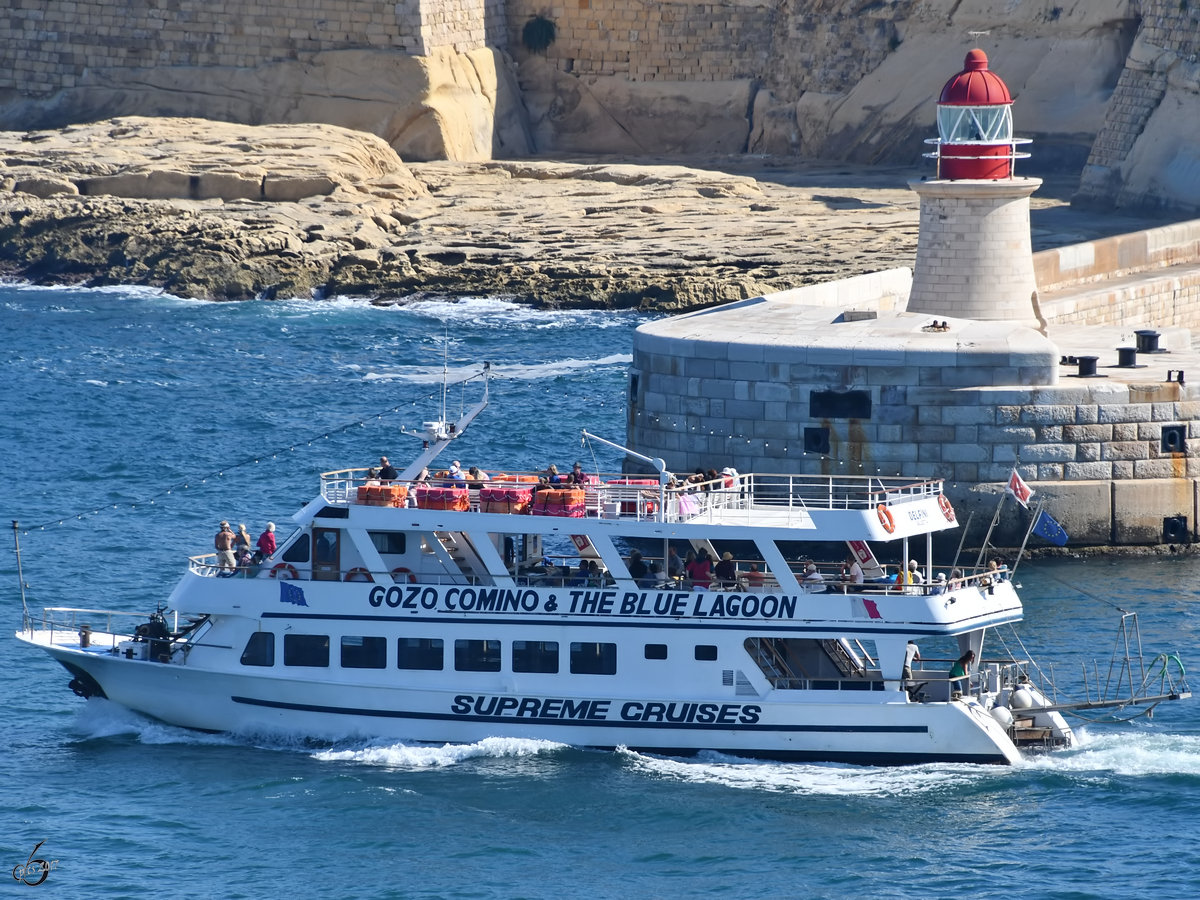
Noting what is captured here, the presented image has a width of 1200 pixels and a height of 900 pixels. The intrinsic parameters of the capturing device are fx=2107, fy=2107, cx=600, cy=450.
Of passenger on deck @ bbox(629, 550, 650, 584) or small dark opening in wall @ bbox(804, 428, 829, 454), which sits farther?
small dark opening in wall @ bbox(804, 428, 829, 454)

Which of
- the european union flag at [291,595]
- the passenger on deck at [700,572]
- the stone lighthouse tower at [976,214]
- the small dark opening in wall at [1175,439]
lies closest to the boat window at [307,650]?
the european union flag at [291,595]

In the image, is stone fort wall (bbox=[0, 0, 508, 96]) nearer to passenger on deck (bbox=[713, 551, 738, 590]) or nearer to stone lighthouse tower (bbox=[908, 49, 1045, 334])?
stone lighthouse tower (bbox=[908, 49, 1045, 334])

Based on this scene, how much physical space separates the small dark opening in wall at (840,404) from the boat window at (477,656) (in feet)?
34.2

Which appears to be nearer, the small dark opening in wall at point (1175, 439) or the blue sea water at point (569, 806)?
the blue sea water at point (569, 806)

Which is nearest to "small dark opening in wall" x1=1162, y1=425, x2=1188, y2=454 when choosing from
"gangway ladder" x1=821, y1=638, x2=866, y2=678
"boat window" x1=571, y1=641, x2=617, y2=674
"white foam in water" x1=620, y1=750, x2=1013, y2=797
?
"gangway ladder" x1=821, y1=638, x2=866, y2=678

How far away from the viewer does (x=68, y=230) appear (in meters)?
57.2

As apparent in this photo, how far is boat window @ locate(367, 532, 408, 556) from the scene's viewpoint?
23.9 m

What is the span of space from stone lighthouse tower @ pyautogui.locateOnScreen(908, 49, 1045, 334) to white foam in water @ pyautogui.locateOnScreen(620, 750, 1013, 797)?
15538 mm

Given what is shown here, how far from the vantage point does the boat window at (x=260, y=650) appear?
78.0 feet

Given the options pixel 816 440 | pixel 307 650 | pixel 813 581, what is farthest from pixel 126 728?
pixel 816 440

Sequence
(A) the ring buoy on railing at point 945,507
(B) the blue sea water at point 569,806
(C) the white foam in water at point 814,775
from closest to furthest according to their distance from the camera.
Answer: (B) the blue sea water at point 569,806 < (C) the white foam in water at point 814,775 < (A) the ring buoy on railing at point 945,507

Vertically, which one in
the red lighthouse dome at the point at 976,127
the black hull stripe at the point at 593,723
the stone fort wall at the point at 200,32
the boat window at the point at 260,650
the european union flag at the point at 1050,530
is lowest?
the black hull stripe at the point at 593,723

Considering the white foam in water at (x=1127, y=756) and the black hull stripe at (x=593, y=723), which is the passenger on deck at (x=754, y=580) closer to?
the black hull stripe at (x=593, y=723)

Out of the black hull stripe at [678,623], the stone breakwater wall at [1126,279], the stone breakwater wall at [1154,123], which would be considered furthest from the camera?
the stone breakwater wall at [1154,123]
